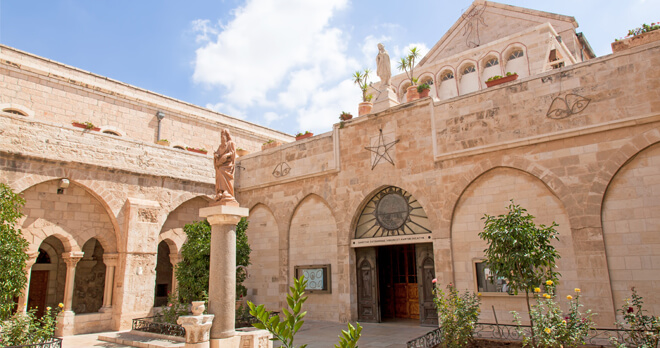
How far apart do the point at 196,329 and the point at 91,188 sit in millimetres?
7331

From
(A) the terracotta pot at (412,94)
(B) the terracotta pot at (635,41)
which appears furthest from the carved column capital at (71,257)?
(B) the terracotta pot at (635,41)

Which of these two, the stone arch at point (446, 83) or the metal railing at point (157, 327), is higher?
the stone arch at point (446, 83)

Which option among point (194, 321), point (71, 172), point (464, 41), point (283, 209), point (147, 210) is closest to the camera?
point (194, 321)

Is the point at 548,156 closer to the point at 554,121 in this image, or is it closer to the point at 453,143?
the point at 554,121

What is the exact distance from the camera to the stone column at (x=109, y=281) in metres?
12.7

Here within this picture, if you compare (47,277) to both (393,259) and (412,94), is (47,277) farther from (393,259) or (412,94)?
(412,94)

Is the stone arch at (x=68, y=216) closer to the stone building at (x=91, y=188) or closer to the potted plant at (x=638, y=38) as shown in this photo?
the stone building at (x=91, y=188)

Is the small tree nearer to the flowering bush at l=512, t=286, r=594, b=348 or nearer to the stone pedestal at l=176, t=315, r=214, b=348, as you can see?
the flowering bush at l=512, t=286, r=594, b=348

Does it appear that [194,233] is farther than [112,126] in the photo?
No

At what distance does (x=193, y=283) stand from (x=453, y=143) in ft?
26.1

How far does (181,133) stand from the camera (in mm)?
18734

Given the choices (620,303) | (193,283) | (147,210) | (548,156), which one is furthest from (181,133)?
(620,303)

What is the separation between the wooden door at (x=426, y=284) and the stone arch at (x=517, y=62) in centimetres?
1011

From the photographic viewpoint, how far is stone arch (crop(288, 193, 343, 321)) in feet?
43.7
